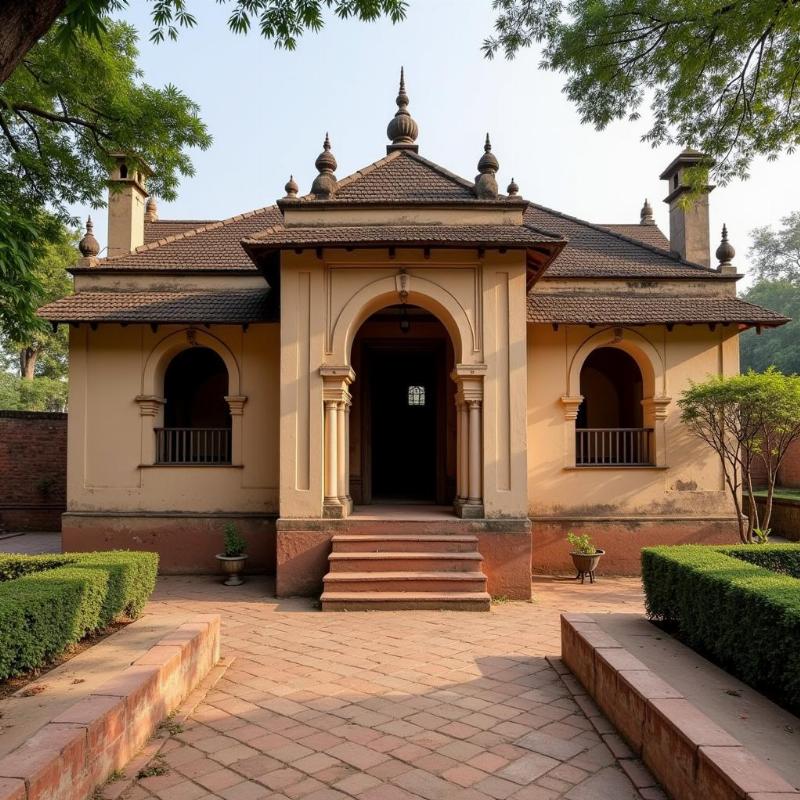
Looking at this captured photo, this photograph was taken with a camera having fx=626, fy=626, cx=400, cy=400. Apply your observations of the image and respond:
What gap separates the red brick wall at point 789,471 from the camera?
19.7 m

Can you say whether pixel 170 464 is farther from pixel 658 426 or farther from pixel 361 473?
pixel 658 426

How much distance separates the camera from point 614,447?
41.8 ft

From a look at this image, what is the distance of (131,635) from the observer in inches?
229

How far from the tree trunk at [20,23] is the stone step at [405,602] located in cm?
675

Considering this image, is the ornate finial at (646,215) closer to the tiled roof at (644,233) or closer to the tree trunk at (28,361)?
the tiled roof at (644,233)

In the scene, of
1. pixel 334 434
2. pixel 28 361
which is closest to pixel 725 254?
pixel 334 434

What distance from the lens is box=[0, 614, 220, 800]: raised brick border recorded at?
3.04 m

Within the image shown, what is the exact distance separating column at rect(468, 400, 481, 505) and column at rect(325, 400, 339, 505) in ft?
6.86

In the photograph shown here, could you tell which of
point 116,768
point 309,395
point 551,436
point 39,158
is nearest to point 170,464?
point 309,395

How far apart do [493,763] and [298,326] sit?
693 centimetres

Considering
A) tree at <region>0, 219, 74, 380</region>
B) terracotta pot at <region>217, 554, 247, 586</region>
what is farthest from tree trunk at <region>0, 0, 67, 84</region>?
tree at <region>0, 219, 74, 380</region>

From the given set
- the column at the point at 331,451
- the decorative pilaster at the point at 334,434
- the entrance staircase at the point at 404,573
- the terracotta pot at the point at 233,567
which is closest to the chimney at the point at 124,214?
the decorative pilaster at the point at 334,434

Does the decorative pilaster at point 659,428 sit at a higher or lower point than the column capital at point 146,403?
lower

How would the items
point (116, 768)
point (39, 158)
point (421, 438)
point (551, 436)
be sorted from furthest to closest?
point (421, 438), point (551, 436), point (39, 158), point (116, 768)
